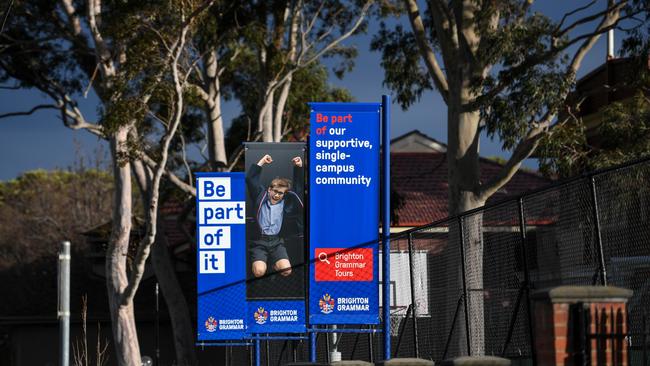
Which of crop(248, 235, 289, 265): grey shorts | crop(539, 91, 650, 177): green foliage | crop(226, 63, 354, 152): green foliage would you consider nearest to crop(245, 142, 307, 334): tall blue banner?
crop(248, 235, 289, 265): grey shorts

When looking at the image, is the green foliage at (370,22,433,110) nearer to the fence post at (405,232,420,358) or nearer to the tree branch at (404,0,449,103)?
the tree branch at (404,0,449,103)

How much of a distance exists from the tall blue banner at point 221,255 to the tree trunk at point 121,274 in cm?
1323

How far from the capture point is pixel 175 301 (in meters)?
38.5

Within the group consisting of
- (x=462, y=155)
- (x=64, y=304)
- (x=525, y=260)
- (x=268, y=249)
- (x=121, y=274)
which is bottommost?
(x=64, y=304)

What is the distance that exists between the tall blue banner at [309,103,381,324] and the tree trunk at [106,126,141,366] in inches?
732

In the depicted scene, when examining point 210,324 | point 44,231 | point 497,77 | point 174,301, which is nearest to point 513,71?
point 497,77

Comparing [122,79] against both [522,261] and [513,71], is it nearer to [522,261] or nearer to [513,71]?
[513,71]

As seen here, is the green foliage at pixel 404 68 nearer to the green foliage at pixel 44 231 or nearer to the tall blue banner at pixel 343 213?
the tall blue banner at pixel 343 213

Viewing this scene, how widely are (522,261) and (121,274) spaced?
2300cm

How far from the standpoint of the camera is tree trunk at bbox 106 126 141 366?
113 ft

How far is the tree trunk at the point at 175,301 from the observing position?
3831 cm

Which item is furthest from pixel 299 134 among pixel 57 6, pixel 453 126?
pixel 453 126

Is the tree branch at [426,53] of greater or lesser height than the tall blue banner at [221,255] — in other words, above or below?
above

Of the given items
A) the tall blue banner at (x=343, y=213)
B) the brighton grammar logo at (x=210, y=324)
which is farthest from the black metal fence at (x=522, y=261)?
the brighton grammar logo at (x=210, y=324)
